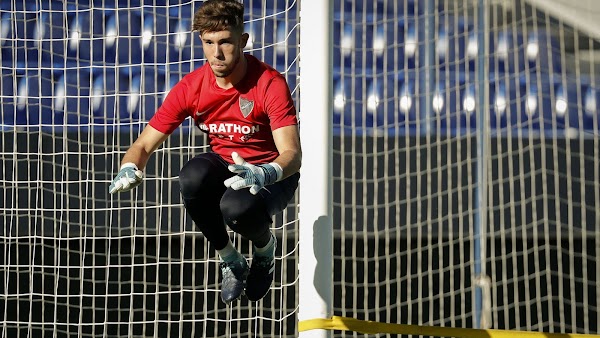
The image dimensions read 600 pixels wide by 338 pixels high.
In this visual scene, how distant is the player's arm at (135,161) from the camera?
3.31 meters

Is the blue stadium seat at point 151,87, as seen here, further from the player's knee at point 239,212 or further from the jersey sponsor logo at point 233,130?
the player's knee at point 239,212

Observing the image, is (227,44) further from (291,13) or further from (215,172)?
(291,13)

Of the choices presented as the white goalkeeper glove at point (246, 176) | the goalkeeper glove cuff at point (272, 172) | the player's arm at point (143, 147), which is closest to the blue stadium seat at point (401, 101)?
the player's arm at point (143, 147)

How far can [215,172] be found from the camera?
11.2 feet

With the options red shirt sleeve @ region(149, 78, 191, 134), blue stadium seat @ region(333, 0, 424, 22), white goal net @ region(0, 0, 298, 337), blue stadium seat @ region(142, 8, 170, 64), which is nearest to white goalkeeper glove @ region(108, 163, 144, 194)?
red shirt sleeve @ region(149, 78, 191, 134)

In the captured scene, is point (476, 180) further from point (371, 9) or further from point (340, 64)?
point (371, 9)

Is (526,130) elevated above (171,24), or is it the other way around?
(171,24)

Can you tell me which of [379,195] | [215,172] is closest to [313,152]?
[215,172]

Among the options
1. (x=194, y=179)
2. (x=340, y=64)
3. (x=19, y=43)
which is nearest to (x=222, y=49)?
(x=194, y=179)

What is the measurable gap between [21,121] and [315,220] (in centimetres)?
339

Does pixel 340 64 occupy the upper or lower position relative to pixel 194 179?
upper

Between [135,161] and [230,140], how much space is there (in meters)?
0.34

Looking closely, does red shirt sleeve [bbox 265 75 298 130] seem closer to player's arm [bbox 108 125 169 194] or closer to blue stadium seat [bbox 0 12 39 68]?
player's arm [bbox 108 125 169 194]

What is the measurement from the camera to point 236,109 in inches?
137
